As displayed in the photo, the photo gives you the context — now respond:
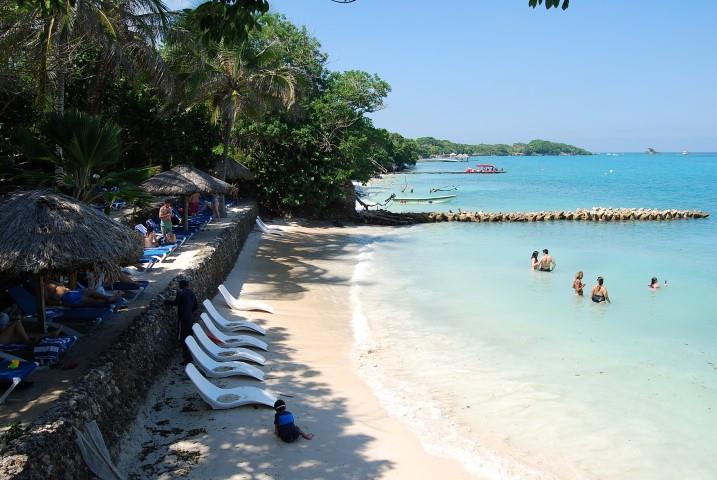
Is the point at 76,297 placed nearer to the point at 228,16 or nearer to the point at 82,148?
the point at 82,148

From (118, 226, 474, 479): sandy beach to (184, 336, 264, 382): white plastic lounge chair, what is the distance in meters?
0.14

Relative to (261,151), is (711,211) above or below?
below

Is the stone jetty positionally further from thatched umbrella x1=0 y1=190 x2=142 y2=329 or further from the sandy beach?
thatched umbrella x1=0 y1=190 x2=142 y2=329

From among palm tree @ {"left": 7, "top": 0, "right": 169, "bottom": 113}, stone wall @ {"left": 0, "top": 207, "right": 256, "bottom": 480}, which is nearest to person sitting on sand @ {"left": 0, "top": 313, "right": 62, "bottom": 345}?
stone wall @ {"left": 0, "top": 207, "right": 256, "bottom": 480}

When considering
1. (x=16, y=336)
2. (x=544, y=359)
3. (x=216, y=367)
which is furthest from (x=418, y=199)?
Result: (x=16, y=336)

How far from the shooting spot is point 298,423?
25.9ft

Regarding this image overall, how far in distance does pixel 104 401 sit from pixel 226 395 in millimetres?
2023

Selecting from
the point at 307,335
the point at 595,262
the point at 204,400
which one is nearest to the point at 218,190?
the point at 307,335

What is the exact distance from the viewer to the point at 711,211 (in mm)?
43656

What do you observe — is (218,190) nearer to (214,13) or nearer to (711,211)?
(214,13)

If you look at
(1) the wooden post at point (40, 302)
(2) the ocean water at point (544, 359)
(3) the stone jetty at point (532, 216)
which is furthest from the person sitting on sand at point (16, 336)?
(3) the stone jetty at point (532, 216)

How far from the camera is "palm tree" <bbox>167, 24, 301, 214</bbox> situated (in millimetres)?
19281

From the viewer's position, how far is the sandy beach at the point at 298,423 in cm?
672

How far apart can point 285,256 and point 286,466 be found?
44.7ft
